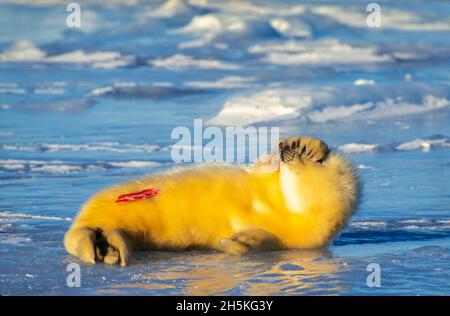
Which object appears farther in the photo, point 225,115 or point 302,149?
point 225,115

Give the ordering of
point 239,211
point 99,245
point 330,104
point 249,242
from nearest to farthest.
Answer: point 99,245 → point 249,242 → point 239,211 → point 330,104

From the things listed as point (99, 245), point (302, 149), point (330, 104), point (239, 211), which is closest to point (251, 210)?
point (239, 211)

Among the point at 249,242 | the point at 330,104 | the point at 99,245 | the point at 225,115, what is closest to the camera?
the point at 99,245

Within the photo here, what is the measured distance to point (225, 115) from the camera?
27.3ft

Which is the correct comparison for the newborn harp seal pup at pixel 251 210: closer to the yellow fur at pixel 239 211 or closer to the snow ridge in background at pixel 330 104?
the yellow fur at pixel 239 211

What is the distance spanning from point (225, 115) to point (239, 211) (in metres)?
4.23

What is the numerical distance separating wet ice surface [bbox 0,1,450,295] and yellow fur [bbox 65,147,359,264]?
10cm

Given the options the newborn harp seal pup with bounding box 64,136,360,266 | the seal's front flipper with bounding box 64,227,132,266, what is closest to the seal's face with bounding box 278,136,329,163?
the newborn harp seal pup with bounding box 64,136,360,266

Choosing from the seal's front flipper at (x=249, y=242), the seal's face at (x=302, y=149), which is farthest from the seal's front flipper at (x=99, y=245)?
the seal's face at (x=302, y=149)

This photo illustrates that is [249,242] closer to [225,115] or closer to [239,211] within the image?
[239,211]

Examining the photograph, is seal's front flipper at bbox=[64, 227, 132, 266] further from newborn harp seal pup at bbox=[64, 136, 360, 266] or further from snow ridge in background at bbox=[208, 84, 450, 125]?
snow ridge in background at bbox=[208, 84, 450, 125]

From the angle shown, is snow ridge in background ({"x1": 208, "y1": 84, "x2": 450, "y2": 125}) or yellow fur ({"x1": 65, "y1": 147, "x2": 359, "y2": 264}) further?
snow ridge in background ({"x1": 208, "y1": 84, "x2": 450, "y2": 125})

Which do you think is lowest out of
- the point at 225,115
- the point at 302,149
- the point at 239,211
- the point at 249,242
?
the point at 249,242

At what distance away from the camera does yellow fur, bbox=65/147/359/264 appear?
4.05 m
